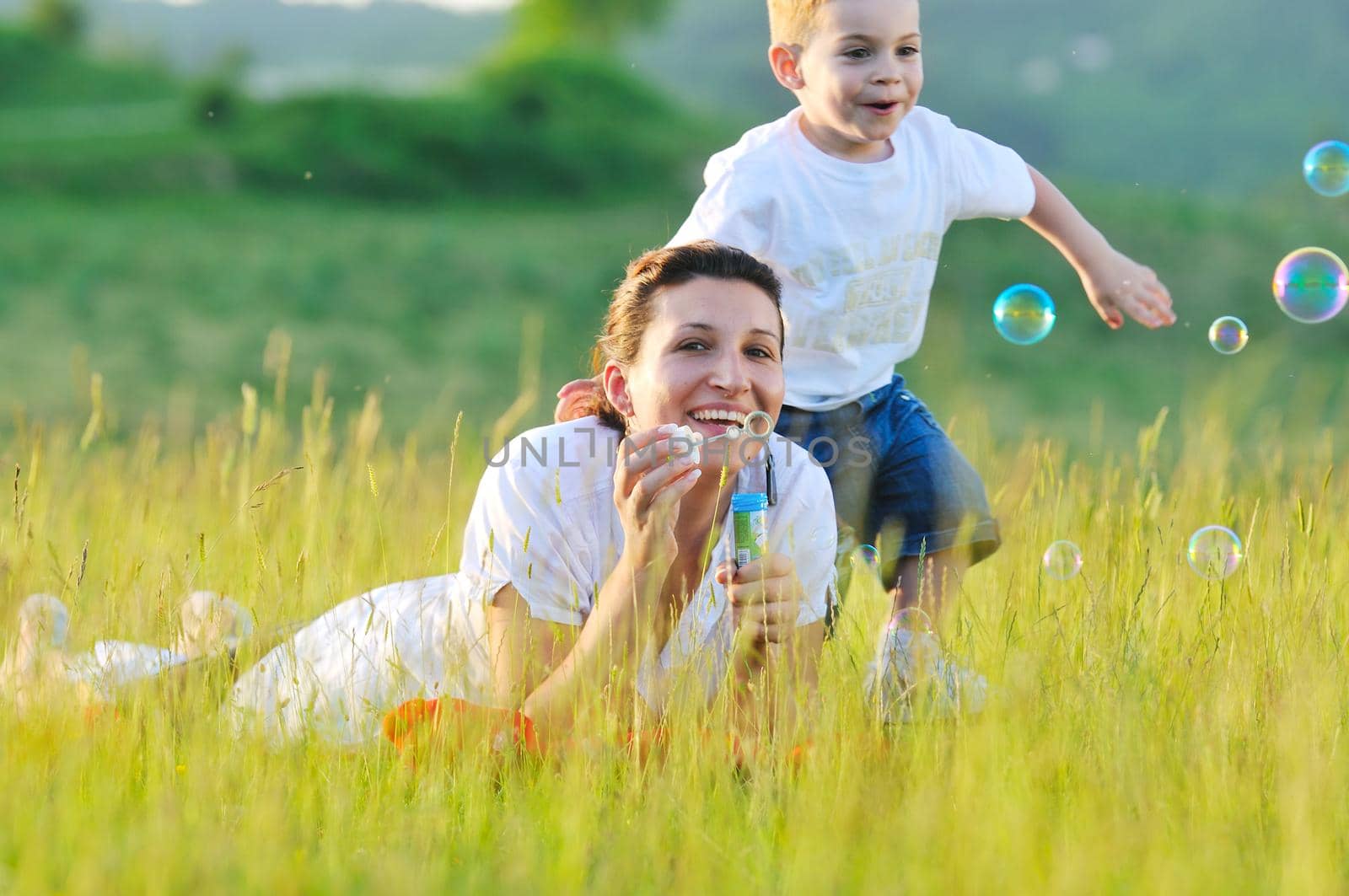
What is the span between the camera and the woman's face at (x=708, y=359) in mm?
2988

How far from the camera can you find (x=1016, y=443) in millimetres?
11555

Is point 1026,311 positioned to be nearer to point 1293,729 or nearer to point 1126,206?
point 1293,729

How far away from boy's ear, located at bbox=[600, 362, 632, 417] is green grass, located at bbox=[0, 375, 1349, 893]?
0.52 metres

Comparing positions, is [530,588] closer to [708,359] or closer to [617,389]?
[617,389]

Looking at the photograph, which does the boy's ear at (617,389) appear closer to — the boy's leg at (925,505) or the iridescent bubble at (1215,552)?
the boy's leg at (925,505)

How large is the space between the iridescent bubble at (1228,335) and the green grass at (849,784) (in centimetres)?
49

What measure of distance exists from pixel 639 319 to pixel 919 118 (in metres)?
1.11

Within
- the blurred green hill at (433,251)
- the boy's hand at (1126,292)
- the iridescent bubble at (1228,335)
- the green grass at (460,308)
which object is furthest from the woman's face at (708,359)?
the green grass at (460,308)

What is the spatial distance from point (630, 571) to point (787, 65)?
4.95ft

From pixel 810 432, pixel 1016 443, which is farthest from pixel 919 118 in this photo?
pixel 1016 443

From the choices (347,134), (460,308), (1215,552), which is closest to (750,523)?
(1215,552)

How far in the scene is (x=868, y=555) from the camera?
3.87 m

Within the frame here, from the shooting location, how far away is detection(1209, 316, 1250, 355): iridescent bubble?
4012mm

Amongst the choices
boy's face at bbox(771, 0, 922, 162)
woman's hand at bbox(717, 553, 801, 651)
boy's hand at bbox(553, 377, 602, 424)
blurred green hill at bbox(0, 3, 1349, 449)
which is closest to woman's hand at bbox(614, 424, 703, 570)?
woman's hand at bbox(717, 553, 801, 651)
